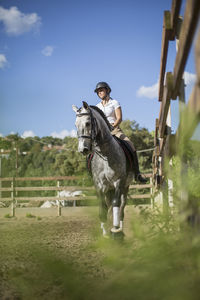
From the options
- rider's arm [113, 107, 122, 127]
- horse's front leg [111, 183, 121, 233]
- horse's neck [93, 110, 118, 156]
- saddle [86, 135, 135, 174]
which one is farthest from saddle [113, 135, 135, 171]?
horse's front leg [111, 183, 121, 233]

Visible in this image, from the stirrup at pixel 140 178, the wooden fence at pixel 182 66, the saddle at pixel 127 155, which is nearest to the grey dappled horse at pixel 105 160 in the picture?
the saddle at pixel 127 155

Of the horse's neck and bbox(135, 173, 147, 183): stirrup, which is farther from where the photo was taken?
bbox(135, 173, 147, 183): stirrup

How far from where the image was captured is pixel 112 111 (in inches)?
196

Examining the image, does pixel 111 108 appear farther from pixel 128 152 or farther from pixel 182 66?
pixel 182 66

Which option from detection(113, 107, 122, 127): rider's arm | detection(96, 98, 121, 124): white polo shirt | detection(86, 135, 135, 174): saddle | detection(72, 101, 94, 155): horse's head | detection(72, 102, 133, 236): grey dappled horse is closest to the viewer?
detection(72, 101, 94, 155): horse's head

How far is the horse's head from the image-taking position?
129 inches

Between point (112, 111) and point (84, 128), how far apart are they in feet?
5.57

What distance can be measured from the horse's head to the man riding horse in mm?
1300

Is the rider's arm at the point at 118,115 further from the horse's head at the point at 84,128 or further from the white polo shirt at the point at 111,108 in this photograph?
the horse's head at the point at 84,128

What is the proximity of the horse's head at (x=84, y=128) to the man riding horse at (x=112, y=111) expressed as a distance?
1300 mm

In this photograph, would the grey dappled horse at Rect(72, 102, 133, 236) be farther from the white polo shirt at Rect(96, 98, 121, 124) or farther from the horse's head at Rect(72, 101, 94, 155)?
the white polo shirt at Rect(96, 98, 121, 124)

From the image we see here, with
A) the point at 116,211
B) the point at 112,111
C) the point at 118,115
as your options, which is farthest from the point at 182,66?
the point at 112,111

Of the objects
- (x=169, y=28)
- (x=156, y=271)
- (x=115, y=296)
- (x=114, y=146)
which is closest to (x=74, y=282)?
(x=115, y=296)

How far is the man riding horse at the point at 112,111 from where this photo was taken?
4.85m
